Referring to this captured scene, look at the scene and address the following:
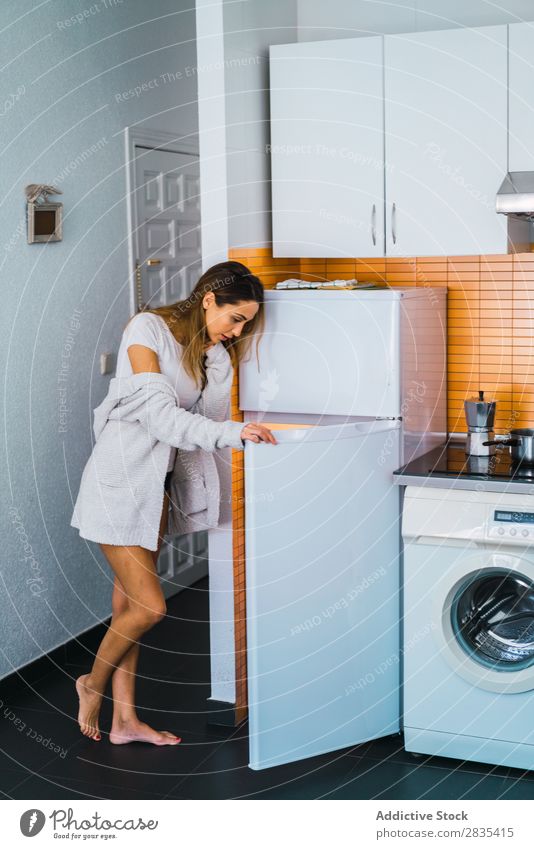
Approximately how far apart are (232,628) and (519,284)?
1.47 m

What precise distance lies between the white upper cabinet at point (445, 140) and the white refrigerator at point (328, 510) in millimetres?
220

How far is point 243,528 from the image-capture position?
3.37 meters

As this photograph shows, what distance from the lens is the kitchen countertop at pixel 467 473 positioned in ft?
9.37

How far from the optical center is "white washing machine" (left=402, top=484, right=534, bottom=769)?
2871 millimetres

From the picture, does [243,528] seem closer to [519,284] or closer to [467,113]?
[519,284]

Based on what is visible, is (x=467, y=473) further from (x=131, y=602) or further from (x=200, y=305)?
(x=131, y=602)

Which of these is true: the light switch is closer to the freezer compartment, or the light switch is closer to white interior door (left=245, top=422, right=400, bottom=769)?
the freezer compartment

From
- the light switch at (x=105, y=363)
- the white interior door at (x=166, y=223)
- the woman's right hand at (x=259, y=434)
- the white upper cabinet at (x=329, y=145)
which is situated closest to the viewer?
the woman's right hand at (x=259, y=434)

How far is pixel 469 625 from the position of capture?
9.95 ft

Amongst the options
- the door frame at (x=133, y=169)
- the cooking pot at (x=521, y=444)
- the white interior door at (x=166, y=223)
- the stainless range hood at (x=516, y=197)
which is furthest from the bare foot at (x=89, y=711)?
the stainless range hood at (x=516, y=197)

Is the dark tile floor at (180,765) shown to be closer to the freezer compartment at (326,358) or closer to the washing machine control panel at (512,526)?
the washing machine control panel at (512,526)

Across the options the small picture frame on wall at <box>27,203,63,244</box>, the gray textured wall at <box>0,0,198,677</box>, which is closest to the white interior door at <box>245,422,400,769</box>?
the gray textured wall at <box>0,0,198,677</box>

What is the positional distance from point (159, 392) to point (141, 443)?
7.3 inches
